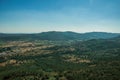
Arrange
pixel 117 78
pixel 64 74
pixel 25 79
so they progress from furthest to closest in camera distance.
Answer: pixel 64 74
pixel 25 79
pixel 117 78

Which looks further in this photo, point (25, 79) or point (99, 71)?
point (99, 71)

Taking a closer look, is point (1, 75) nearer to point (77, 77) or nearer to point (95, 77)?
point (77, 77)

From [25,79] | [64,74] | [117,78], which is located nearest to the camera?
[117,78]

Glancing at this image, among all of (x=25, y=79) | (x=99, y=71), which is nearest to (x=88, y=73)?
(x=99, y=71)

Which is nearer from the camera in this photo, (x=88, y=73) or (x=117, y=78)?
(x=117, y=78)

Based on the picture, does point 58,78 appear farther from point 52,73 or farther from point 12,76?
point 12,76

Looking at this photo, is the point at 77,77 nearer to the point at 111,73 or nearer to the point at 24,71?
the point at 111,73

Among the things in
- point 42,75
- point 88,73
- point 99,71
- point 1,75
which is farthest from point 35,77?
point 99,71
